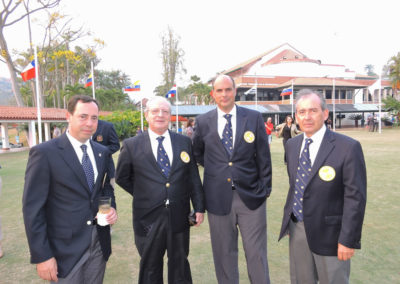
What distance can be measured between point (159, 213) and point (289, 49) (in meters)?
51.5

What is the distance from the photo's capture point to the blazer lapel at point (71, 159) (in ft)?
6.66

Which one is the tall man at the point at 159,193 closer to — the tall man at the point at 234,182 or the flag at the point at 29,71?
the tall man at the point at 234,182

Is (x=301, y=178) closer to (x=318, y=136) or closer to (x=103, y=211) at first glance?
(x=318, y=136)

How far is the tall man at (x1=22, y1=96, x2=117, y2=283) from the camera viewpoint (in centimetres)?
188

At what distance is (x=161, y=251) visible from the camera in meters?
2.63

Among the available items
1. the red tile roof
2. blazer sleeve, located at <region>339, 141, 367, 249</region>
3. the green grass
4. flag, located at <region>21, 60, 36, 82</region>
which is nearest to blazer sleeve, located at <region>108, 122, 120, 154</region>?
the green grass

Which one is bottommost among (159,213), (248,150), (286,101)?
(159,213)

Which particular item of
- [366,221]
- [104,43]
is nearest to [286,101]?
[104,43]

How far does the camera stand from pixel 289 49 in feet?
159

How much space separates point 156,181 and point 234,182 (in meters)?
0.75

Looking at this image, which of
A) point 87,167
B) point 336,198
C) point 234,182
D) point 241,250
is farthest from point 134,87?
point 336,198

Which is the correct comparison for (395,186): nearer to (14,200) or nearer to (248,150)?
(248,150)

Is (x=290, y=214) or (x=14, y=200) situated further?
(x=14, y=200)

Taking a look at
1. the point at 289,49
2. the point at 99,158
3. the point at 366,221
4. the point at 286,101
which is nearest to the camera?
the point at 99,158
